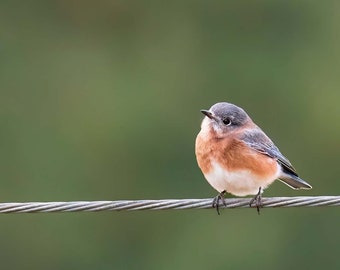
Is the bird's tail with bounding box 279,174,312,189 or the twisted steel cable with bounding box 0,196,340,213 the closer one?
the twisted steel cable with bounding box 0,196,340,213

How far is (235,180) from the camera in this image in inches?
341

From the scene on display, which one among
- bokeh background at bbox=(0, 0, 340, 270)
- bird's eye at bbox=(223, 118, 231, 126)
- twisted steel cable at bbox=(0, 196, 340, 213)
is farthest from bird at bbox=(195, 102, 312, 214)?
bokeh background at bbox=(0, 0, 340, 270)

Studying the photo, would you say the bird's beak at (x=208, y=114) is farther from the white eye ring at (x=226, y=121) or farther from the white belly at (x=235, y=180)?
the white belly at (x=235, y=180)

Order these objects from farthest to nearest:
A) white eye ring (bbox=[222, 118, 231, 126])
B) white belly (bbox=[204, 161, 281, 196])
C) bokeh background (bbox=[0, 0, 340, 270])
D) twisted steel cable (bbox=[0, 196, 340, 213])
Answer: bokeh background (bbox=[0, 0, 340, 270]) → white eye ring (bbox=[222, 118, 231, 126]) → white belly (bbox=[204, 161, 281, 196]) → twisted steel cable (bbox=[0, 196, 340, 213])

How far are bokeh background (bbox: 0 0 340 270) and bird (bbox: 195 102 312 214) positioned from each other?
9.02 m

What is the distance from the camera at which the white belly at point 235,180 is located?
28.4ft

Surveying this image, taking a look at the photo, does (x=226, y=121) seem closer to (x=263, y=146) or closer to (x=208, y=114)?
(x=208, y=114)

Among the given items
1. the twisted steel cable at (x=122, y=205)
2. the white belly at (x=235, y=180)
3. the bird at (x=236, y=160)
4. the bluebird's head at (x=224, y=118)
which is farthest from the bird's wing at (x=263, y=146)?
the twisted steel cable at (x=122, y=205)

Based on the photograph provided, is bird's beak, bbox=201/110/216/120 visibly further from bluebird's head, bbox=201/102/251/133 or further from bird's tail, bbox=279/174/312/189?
bird's tail, bbox=279/174/312/189

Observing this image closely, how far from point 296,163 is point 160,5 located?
4476 mm

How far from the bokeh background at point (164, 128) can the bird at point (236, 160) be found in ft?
29.6

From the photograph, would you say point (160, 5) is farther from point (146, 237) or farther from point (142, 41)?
point (146, 237)

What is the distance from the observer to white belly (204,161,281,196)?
28.4ft

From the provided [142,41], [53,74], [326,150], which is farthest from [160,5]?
[326,150]
